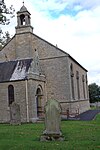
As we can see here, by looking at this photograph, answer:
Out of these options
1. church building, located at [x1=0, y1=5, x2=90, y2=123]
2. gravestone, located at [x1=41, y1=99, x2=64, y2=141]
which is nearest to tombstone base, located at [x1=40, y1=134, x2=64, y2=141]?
gravestone, located at [x1=41, y1=99, x2=64, y2=141]

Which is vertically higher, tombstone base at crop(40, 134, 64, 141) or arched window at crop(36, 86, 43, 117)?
arched window at crop(36, 86, 43, 117)

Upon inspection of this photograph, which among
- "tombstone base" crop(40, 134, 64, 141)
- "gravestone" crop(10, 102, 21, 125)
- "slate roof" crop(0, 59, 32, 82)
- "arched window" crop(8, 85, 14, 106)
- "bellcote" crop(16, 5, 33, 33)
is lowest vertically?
"tombstone base" crop(40, 134, 64, 141)

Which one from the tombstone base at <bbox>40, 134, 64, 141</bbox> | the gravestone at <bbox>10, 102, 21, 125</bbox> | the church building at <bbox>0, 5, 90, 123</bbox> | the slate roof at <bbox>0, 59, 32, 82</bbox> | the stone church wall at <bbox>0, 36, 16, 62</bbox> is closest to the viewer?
the tombstone base at <bbox>40, 134, 64, 141</bbox>

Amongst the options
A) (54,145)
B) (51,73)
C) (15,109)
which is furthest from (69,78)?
(54,145)

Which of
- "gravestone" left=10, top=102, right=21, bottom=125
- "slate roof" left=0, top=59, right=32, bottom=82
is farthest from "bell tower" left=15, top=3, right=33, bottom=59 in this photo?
"gravestone" left=10, top=102, right=21, bottom=125

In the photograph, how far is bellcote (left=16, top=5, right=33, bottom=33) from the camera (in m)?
37.8

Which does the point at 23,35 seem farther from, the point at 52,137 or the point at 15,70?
the point at 52,137

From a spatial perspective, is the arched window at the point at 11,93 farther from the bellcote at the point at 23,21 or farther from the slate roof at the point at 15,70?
the bellcote at the point at 23,21

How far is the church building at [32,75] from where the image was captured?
3086 centimetres

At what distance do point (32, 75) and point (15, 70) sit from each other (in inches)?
97.3

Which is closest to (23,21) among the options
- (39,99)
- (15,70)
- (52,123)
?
(15,70)

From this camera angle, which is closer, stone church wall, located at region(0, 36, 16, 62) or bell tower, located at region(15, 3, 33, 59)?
bell tower, located at region(15, 3, 33, 59)

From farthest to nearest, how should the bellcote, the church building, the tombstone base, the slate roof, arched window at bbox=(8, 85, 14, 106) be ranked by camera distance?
1. the bellcote
2. arched window at bbox=(8, 85, 14, 106)
3. the slate roof
4. the church building
5. the tombstone base

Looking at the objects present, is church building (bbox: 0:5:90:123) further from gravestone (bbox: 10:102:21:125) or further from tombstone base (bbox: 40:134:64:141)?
tombstone base (bbox: 40:134:64:141)
